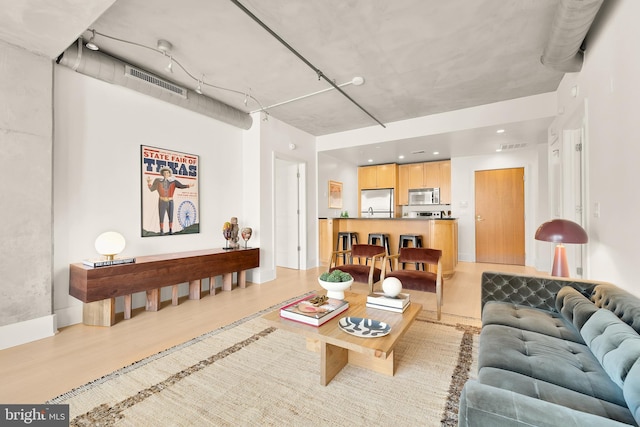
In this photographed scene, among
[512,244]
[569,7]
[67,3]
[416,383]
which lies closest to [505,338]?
[416,383]

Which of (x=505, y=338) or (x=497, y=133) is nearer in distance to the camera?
(x=505, y=338)

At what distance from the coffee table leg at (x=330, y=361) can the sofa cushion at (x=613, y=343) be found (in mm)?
1378

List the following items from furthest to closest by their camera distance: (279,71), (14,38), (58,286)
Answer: (279,71) → (58,286) → (14,38)

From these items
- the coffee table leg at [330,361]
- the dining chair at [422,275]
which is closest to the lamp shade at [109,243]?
the coffee table leg at [330,361]

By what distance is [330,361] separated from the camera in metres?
1.87

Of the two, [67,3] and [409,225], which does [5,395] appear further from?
[409,225]

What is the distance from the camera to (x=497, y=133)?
4.66m

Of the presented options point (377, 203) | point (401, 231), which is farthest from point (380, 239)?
point (377, 203)

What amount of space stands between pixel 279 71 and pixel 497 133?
373cm

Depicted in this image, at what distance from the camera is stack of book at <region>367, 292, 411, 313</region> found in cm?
214

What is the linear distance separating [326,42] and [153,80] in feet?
6.80

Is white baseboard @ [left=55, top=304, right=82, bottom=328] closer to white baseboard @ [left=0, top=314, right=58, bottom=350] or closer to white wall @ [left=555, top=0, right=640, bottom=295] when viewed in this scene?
white baseboard @ [left=0, top=314, right=58, bottom=350]

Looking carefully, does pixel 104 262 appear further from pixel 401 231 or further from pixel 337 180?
pixel 337 180

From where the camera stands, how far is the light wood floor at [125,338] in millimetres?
1913
